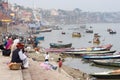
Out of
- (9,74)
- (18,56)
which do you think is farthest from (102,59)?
(9,74)

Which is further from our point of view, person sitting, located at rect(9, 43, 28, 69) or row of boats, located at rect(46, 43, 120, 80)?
row of boats, located at rect(46, 43, 120, 80)

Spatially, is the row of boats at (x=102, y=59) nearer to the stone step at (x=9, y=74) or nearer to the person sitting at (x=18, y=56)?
the stone step at (x=9, y=74)

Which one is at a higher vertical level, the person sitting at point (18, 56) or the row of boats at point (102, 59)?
the person sitting at point (18, 56)

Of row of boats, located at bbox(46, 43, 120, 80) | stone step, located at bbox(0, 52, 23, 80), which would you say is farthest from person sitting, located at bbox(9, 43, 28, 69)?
row of boats, located at bbox(46, 43, 120, 80)

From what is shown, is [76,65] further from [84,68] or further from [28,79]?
[28,79]

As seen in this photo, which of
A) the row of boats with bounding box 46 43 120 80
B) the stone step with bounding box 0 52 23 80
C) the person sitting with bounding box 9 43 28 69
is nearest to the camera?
the stone step with bounding box 0 52 23 80

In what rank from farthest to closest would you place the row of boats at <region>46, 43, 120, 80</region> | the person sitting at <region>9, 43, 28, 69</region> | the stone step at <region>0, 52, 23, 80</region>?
the row of boats at <region>46, 43, 120, 80</region> < the person sitting at <region>9, 43, 28, 69</region> < the stone step at <region>0, 52, 23, 80</region>

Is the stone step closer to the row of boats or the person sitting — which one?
the person sitting

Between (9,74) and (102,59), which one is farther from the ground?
(9,74)

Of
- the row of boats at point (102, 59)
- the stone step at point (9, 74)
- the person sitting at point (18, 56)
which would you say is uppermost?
the person sitting at point (18, 56)

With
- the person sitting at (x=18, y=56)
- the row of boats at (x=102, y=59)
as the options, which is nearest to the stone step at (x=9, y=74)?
the person sitting at (x=18, y=56)

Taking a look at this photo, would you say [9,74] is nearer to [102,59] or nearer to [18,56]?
[18,56]

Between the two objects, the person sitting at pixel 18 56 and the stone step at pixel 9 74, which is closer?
the stone step at pixel 9 74

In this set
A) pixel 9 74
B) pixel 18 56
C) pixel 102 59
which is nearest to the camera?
pixel 9 74
